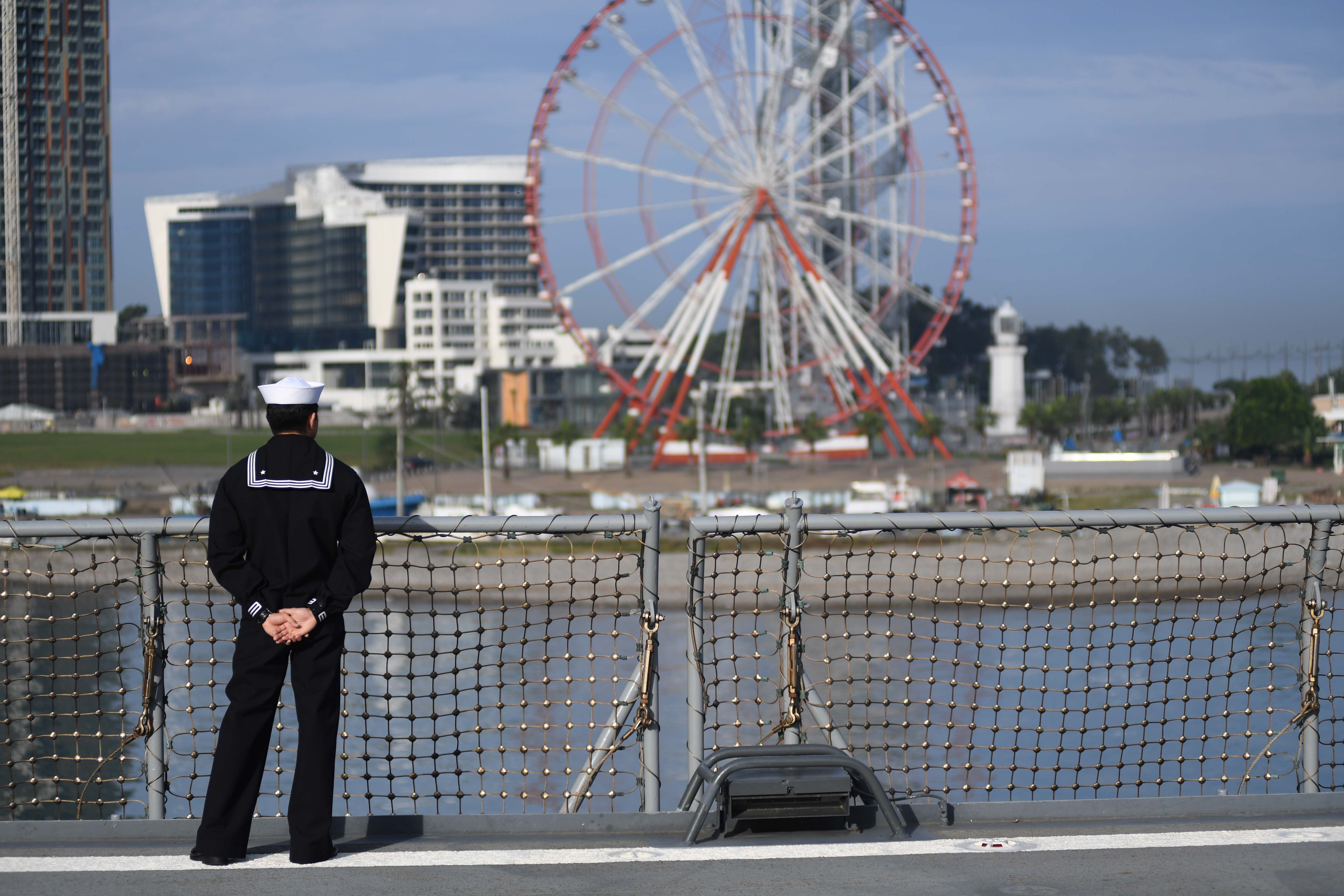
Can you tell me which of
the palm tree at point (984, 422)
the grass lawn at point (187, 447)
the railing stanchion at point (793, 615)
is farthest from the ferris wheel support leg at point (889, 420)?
the railing stanchion at point (793, 615)

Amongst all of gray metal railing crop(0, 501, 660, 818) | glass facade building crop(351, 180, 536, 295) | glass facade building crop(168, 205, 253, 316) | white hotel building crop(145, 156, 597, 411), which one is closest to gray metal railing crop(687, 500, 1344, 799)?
gray metal railing crop(0, 501, 660, 818)

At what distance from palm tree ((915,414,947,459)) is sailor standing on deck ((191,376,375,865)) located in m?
59.0

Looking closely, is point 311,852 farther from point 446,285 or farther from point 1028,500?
point 446,285

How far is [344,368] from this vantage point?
427ft

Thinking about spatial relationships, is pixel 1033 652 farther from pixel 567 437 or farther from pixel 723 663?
pixel 567 437

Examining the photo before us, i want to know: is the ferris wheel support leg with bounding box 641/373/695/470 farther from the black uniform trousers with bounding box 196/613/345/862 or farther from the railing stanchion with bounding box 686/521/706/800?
the black uniform trousers with bounding box 196/613/345/862

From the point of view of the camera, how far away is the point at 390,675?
6531mm

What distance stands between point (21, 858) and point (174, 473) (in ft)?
219

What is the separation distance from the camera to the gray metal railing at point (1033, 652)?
4.66 metres

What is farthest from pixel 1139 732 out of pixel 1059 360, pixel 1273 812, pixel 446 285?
pixel 1059 360

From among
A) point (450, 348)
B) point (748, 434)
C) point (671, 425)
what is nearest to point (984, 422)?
point (748, 434)

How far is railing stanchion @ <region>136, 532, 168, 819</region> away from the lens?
4406 millimetres

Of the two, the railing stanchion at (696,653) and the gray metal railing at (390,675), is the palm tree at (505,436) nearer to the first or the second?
the gray metal railing at (390,675)

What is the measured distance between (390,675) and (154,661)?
6.97ft
